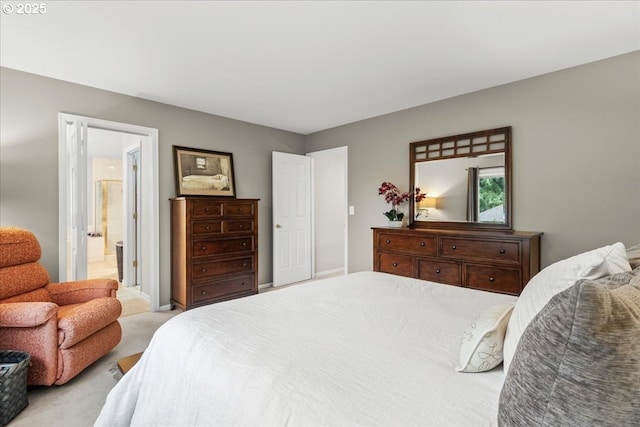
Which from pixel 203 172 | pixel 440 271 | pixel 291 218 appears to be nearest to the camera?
pixel 440 271

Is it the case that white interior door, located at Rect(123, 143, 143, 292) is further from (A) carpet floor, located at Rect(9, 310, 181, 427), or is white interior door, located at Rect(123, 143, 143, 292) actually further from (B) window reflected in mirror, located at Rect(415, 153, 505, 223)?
(B) window reflected in mirror, located at Rect(415, 153, 505, 223)

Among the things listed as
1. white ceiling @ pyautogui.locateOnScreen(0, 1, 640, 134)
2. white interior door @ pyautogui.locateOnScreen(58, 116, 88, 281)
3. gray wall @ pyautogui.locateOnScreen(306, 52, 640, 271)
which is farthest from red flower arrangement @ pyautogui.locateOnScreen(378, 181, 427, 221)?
white interior door @ pyautogui.locateOnScreen(58, 116, 88, 281)

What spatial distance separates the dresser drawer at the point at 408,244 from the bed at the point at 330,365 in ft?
5.13

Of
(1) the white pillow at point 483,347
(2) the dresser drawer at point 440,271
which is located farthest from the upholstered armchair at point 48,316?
(2) the dresser drawer at point 440,271

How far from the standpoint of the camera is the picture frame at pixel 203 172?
3.96 m

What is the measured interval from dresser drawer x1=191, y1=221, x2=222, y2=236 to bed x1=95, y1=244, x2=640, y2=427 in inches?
83.7

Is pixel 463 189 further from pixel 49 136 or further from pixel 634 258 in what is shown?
pixel 49 136

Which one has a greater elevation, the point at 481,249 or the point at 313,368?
the point at 481,249

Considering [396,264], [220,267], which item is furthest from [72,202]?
[396,264]

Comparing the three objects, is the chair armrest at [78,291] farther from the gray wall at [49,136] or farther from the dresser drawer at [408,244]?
the dresser drawer at [408,244]

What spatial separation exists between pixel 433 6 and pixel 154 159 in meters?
3.25

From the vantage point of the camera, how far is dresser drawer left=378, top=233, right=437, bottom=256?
3326 mm

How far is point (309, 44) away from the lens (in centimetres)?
246

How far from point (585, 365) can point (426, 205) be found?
3.40m
